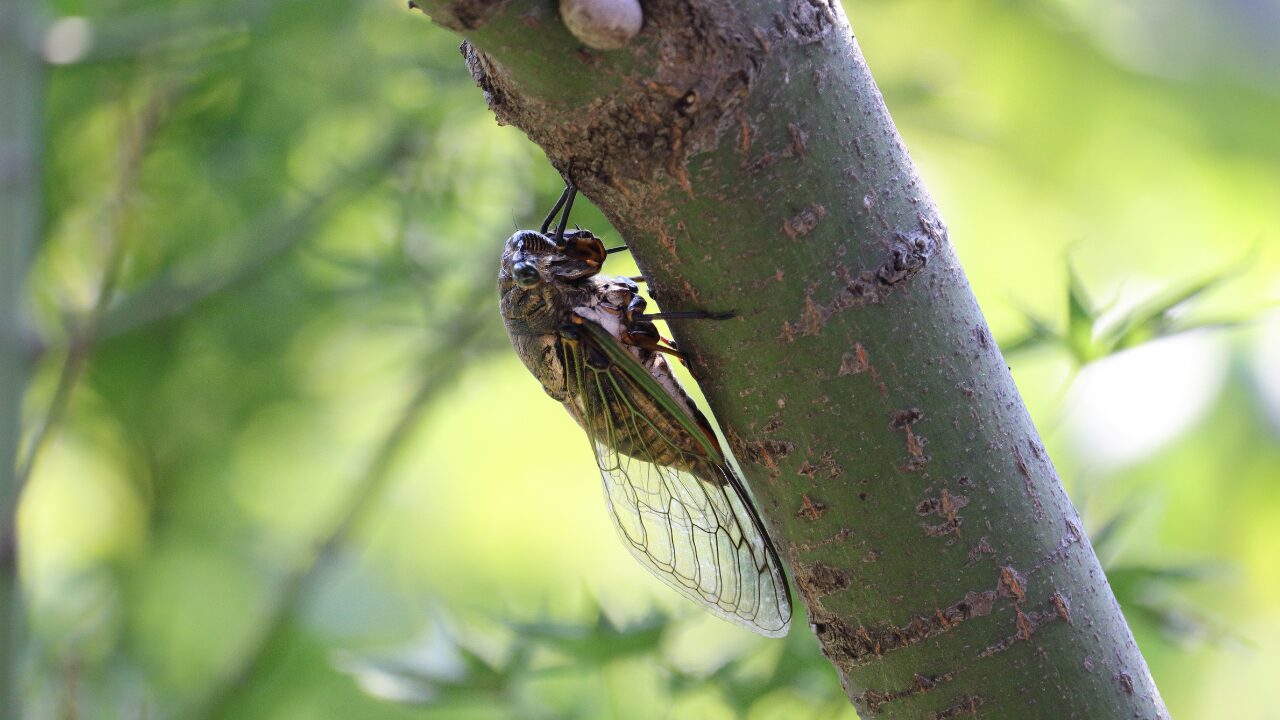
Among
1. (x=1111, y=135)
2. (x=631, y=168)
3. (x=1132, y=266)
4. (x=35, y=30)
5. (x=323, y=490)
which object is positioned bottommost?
(x=631, y=168)

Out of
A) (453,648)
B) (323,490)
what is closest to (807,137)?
(453,648)

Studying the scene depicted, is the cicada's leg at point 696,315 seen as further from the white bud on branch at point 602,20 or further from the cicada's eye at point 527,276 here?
the cicada's eye at point 527,276

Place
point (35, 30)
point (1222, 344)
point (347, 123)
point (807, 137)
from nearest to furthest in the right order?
point (807, 137)
point (35, 30)
point (347, 123)
point (1222, 344)

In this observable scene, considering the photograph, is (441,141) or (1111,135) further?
(1111,135)

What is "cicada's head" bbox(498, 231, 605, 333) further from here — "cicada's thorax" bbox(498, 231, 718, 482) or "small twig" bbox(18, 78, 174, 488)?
"small twig" bbox(18, 78, 174, 488)

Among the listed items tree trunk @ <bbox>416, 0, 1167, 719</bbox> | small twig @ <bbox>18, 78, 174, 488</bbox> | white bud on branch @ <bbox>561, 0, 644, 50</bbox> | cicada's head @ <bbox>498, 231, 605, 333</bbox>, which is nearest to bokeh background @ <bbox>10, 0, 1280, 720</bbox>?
small twig @ <bbox>18, 78, 174, 488</bbox>

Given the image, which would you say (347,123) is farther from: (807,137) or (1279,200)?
(1279,200)

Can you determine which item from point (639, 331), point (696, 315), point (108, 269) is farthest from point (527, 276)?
point (108, 269)
